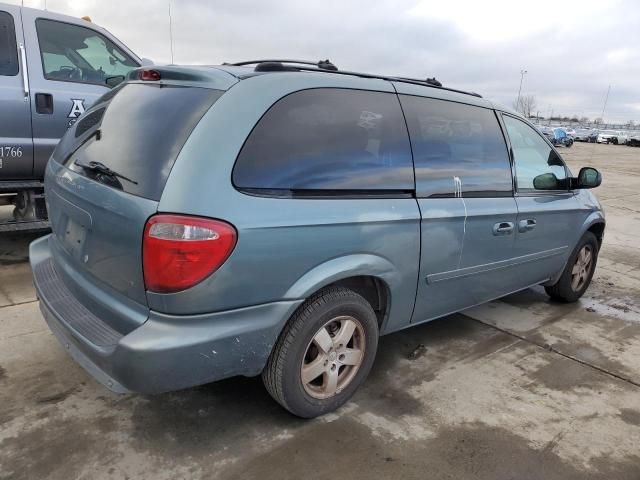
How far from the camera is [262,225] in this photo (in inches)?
86.2

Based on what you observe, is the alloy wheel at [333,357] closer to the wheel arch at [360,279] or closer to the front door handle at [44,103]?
the wheel arch at [360,279]

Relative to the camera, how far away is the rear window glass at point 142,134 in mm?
2195

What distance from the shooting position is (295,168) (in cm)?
239

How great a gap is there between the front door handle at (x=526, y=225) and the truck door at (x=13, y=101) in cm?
426

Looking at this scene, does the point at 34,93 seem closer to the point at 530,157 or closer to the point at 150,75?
the point at 150,75

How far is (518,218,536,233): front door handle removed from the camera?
360 cm

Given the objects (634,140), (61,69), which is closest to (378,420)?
(61,69)

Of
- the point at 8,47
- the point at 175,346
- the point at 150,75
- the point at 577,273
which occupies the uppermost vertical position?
the point at 8,47

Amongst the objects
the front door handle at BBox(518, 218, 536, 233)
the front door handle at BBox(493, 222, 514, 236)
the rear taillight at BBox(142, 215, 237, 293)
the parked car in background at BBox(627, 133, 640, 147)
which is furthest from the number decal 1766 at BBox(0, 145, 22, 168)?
the parked car in background at BBox(627, 133, 640, 147)

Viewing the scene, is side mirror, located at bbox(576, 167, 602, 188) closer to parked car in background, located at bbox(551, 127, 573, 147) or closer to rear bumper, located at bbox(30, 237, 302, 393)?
rear bumper, located at bbox(30, 237, 302, 393)

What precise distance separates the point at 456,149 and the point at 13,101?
389 centimetres

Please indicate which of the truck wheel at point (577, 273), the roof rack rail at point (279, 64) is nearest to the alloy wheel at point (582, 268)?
the truck wheel at point (577, 273)

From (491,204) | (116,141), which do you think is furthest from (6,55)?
(491,204)

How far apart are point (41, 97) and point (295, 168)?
11.5 ft
